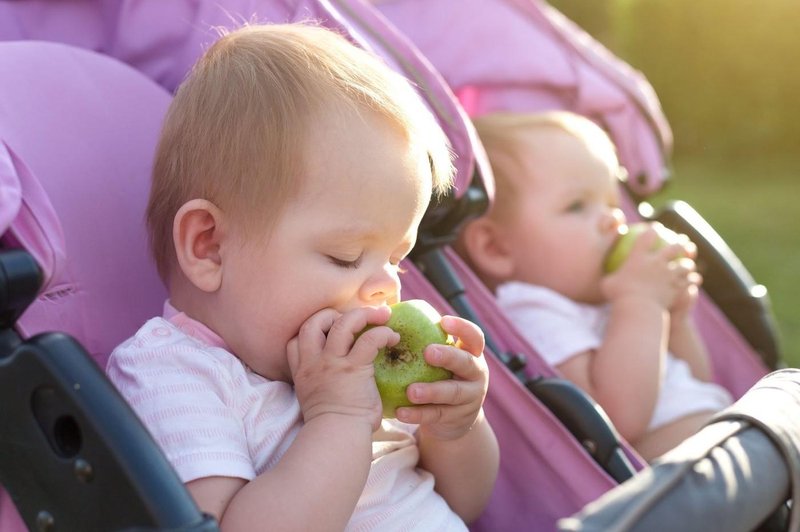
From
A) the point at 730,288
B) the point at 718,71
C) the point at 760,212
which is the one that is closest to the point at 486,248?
the point at 730,288

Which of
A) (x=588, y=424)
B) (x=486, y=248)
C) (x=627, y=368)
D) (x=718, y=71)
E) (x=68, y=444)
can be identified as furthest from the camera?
(x=718, y=71)

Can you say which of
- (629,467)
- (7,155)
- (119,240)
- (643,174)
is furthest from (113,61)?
(643,174)

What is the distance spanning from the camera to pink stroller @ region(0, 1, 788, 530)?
4.82ft

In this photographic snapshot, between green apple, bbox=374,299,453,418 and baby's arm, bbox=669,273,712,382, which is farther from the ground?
green apple, bbox=374,299,453,418

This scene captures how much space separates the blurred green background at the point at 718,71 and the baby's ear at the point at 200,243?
663 centimetres

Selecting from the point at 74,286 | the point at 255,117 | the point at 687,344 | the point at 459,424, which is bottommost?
the point at 687,344

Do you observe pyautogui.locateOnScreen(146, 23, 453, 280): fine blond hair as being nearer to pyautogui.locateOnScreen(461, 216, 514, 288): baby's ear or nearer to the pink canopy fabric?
pyautogui.locateOnScreen(461, 216, 514, 288): baby's ear

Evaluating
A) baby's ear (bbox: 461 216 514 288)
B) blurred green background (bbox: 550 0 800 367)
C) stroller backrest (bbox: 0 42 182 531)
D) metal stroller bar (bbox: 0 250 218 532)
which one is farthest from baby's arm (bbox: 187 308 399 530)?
blurred green background (bbox: 550 0 800 367)

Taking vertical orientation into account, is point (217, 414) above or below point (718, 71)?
above

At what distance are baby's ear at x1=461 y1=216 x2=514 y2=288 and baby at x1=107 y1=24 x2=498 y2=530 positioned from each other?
88cm

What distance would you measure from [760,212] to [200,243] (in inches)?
214

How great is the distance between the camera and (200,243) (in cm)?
144

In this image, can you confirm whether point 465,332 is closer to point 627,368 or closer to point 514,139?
point 627,368

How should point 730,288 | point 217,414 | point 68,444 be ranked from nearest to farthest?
1. point 68,444
2. point 217,414
3. point 730,288
